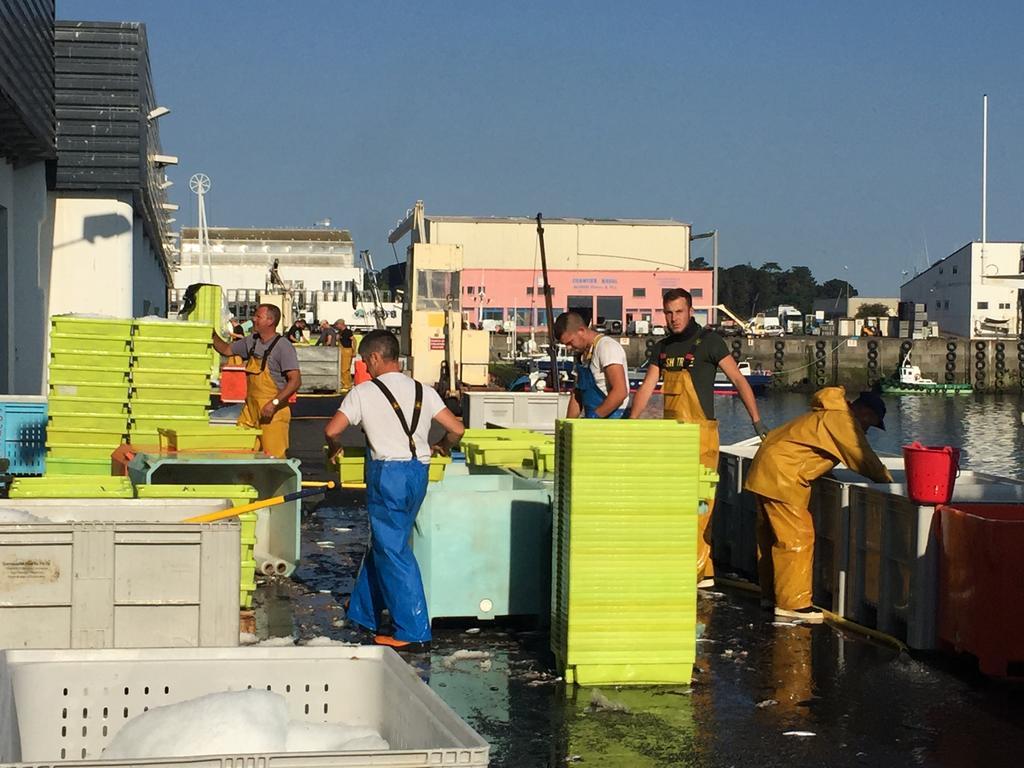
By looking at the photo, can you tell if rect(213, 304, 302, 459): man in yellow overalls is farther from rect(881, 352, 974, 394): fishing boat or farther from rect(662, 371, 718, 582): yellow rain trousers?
rect(881, 352, 974, 394): fishing boat

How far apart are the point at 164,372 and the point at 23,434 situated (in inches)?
134

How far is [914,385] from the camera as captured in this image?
274ft

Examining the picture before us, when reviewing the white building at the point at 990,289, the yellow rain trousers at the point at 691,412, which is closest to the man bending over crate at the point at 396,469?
the yellow rain trousers at the point at 691,412

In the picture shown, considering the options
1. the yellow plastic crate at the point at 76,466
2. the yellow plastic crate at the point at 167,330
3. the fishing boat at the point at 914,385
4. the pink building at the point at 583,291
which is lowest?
the yellow plastic crate at the point at 76,466

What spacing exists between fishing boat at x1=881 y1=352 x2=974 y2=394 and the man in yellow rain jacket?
248 feet

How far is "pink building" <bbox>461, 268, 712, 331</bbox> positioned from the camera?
10594cm

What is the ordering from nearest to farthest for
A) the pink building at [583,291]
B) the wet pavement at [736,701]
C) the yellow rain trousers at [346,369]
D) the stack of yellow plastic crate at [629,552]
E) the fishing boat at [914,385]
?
the wet pavement at [736,701], the stack of yellow plastic crate at [629,552], the yellow rain trousers at [346,369], the fishing boat at [914,385], the pink building at [583,291]

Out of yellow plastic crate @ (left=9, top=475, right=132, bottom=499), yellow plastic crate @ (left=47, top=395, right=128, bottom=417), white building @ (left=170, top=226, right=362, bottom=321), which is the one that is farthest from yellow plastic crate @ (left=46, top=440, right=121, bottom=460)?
white building @ (left=170, top=226, right=362, bottom=321)

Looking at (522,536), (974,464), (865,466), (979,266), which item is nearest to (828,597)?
(865,466)

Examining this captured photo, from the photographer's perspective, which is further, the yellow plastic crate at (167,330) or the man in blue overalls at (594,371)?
the yellow plastic crate at (167,330)

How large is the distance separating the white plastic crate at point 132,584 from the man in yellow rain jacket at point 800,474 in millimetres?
4373

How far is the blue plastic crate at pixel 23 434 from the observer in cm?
1691

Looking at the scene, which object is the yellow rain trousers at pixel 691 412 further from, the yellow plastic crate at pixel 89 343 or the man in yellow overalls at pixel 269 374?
the yellow plastic crate at pixel 89 343

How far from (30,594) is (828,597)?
5775 millimetres
